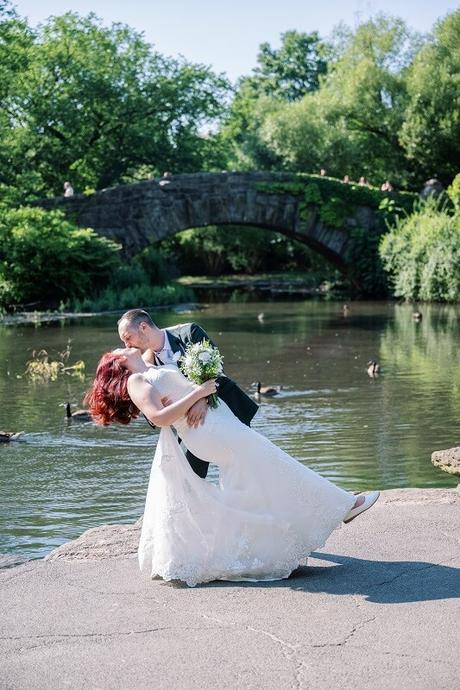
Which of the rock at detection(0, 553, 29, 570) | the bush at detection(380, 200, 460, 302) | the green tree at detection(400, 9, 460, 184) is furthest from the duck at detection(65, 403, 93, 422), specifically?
the green tree at detection(400, 9, 460, 184)

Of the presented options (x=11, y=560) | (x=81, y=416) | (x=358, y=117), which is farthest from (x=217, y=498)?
(x=358, y=117)

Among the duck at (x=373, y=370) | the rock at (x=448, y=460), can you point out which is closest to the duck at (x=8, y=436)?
the rock at (x=448, y=460)

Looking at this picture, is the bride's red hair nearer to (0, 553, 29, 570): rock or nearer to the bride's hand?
the bride's hand

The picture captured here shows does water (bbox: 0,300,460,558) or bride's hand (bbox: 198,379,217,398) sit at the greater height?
bride's hand (bbox: 198,379,217,398)

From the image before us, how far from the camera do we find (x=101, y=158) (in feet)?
149

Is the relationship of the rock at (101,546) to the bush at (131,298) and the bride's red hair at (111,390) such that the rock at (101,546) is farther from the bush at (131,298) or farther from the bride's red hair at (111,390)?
the bush at (131,298)

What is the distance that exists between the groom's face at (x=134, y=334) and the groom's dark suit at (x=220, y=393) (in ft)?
0.86

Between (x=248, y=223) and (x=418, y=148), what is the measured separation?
892cm

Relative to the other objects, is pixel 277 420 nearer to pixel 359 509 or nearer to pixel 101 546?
pixel 101 546

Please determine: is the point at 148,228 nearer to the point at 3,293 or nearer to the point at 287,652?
the point at 3,293

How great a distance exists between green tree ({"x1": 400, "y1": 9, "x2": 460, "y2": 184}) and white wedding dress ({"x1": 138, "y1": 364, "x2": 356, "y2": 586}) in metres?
37.9

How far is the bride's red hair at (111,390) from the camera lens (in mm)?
6402

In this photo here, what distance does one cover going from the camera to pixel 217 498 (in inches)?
246

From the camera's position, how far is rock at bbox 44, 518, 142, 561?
669 cm
